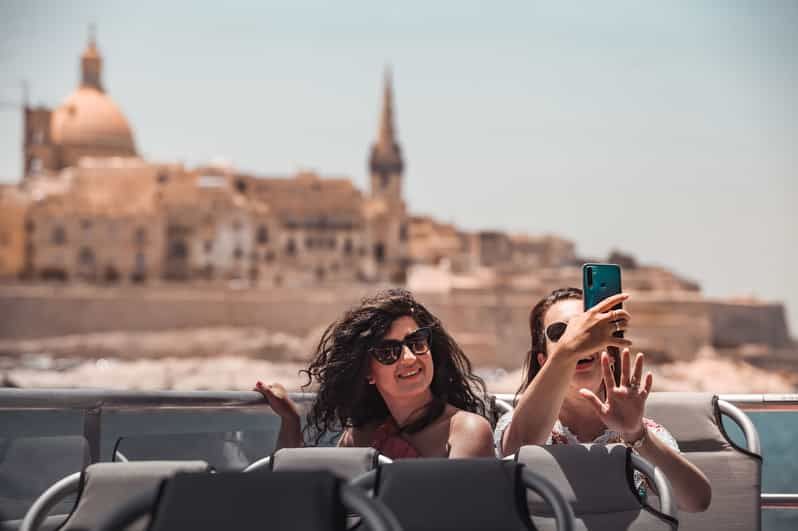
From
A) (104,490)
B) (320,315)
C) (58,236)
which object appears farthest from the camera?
(58,236)

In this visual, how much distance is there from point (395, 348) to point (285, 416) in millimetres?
415

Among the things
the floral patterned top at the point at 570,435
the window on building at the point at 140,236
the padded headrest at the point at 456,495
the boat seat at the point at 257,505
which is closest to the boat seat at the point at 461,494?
the padded headrest at the point at 456,495

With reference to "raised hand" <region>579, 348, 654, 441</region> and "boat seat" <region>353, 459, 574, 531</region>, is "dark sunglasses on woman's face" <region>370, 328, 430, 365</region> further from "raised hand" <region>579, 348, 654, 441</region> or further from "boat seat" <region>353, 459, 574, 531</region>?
"boat seat" <region>353, 459, 574, 531</region>

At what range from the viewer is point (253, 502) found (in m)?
2.11

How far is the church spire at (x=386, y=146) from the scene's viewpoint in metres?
72.1

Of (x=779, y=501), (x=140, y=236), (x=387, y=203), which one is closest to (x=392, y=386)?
(x=779, y=501)

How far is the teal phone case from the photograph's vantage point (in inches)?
121

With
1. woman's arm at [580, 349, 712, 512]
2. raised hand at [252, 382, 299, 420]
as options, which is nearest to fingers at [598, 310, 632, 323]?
woman's arm at [580, 349, 712, 512]

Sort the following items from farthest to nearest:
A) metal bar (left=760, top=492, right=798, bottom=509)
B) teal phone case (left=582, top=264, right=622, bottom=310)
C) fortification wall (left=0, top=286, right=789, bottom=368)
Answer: fortification wall (left=0, top=286, right=789, bottom=368) < metal bar (left=760, top=492, right=798, bottom=509) < teal phone case (left=582, top=264, right=622, bottom=310)

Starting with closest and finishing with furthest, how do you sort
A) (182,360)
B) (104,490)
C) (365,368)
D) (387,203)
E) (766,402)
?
(104,490), (365,368), (766,402), (182,360), (387,203)

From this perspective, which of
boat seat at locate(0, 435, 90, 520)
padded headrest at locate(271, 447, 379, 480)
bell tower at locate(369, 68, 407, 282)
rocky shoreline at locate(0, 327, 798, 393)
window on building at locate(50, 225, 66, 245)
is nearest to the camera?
padded headrest at locate(271, 447, 379, 480)

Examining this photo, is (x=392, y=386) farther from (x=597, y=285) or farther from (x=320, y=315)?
(x=320, y=315)

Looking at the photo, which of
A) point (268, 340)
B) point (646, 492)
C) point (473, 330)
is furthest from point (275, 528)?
point (268, 340)

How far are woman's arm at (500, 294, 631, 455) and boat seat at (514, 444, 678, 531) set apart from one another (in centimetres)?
35
